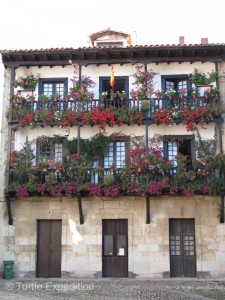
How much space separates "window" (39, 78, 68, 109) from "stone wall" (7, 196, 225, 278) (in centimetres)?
504

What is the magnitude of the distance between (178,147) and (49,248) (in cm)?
730

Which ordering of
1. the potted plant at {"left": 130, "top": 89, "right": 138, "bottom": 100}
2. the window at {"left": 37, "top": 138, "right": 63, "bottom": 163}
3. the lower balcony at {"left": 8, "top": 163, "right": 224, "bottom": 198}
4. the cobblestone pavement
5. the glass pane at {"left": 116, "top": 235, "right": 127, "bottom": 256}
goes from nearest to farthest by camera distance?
the cobblestone pavement → the lower balcony at {"left": 8, "top": 163, "right": 224, "bottom": 198} → the glass pane at {"left": 116, "top": 235, "right": 127, "bottom": 256} → the potted plant at {"left": 130, "top": 89, "right": 138, "bottom": 100} → the window at {"left": 37, "top": 138, "right": 63, "bottom": 163}

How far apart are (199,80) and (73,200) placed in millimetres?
7766

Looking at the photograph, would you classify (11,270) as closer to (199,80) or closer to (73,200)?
(73,200)

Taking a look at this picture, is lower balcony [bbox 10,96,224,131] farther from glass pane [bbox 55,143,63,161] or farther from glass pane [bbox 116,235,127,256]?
glass pane [bbox 116,235,127,256]

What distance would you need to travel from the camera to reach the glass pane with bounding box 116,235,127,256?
19.6m

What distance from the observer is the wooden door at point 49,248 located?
64.4 feet

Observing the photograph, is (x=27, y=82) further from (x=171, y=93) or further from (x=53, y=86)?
(x=171, y=93)

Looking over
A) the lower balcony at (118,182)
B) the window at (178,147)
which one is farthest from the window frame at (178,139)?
the lower balcony at (118,182)

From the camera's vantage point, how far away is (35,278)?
1930 centimetres

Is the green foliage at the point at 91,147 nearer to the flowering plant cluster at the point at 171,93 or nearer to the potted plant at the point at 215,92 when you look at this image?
the flowering plant cluster at the point at 171,93

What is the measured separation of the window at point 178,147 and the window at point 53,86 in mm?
5377

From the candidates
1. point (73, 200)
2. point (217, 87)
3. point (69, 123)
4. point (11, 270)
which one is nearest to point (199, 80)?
point (217, 87)

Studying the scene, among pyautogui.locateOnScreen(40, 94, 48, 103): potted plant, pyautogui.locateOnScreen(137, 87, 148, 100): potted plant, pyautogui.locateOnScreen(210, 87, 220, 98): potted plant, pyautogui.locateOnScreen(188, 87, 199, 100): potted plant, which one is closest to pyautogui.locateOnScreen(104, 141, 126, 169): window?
pyautogui.locateOnScreen(137, 87, 148, 100): potted plant
